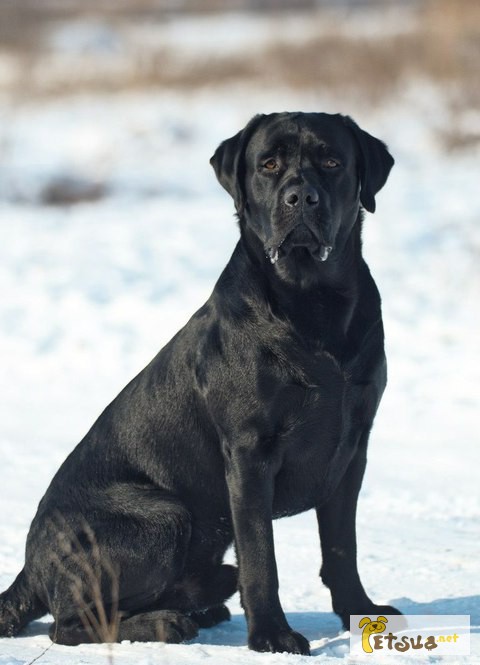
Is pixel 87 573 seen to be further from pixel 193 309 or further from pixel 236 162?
pixel 193 309

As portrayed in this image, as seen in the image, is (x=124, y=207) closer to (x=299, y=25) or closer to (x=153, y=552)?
(x=153, y=552)

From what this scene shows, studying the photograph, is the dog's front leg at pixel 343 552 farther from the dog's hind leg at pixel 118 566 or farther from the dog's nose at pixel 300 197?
the dog's nose at pixel 300 197

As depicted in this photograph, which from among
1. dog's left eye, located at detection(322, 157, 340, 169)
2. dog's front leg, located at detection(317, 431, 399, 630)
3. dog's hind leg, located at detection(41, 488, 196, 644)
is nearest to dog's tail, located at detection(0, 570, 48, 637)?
dog's hind leg, located at detection(41, 488, 196, 644)

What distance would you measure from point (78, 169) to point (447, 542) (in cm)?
1209

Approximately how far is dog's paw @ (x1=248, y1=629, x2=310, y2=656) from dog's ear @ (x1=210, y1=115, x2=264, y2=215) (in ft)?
4.55

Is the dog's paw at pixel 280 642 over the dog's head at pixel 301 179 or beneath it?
beneath

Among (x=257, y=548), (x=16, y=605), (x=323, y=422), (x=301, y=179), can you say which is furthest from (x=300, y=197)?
(x=16, y=605)

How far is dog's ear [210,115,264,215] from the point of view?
12.4ft

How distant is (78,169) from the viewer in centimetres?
1584

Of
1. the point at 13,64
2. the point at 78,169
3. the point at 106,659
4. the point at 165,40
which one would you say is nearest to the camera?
the point at 106,659

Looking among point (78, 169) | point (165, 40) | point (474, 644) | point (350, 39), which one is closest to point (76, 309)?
point (474, 644)

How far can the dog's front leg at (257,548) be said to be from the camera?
11.1 feet

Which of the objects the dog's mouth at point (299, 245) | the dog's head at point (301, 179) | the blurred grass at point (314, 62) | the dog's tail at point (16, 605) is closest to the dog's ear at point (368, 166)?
the dog's head at point (301, 179)

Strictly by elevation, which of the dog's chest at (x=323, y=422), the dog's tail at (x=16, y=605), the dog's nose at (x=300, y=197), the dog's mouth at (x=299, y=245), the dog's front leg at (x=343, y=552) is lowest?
the dog's tail at (x=16, y=605)
